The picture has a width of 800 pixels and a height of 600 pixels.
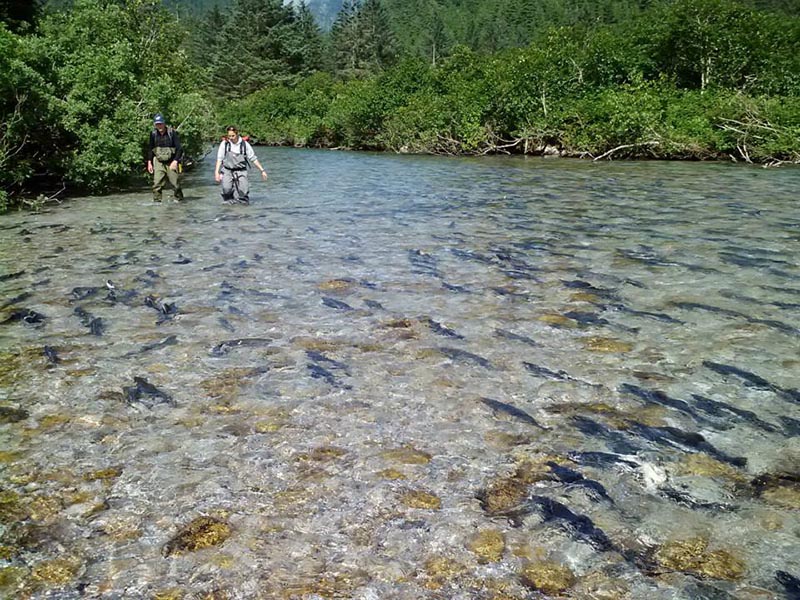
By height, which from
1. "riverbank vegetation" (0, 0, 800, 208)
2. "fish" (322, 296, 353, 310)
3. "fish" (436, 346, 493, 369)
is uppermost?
"riverbank vegetation" (0, 0, 800, 208)

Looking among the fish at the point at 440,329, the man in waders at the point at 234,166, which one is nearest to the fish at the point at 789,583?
the fish at the point at 440,329

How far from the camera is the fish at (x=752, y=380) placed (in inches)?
198

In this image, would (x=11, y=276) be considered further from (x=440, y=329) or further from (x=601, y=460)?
(x=601, y=460)

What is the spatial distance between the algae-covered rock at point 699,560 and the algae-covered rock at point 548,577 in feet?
1.59

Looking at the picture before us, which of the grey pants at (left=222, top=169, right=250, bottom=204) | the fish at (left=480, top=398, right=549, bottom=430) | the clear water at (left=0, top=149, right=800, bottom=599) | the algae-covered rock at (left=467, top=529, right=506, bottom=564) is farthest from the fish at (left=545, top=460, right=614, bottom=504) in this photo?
the grey pants at (left=222, top=169, right=250, bottom=204)

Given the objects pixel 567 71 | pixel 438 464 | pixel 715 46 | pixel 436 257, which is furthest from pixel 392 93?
pixel 438 464

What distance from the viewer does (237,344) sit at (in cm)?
632

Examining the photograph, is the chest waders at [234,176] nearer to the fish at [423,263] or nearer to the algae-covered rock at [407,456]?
the fish at [423,263]

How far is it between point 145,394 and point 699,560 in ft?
13.2

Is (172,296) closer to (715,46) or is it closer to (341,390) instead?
(341,390)

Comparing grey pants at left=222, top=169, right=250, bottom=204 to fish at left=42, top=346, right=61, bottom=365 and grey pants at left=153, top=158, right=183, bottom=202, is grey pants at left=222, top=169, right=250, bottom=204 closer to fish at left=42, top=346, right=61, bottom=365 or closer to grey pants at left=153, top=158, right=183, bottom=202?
grey pants at left=153, top=158, right=183, bottom=202

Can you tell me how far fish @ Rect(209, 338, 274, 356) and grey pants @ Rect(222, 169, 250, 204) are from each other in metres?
11.0

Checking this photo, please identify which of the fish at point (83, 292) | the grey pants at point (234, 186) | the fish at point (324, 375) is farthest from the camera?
the grey pants at point (234, 186)

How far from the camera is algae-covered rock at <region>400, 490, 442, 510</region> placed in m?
3.72
